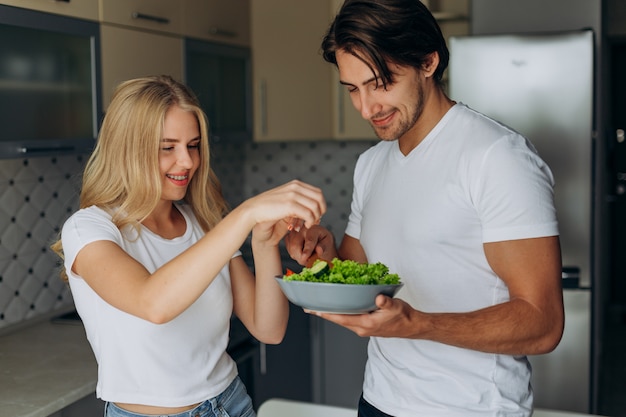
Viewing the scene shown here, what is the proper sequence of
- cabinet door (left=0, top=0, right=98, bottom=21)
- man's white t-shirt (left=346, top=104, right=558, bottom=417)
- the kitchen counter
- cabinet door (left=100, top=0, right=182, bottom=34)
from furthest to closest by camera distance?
cabinet door (left=100, top=0, right=182, bottom=34) → cabinet door (left=0, top=0, right=98, bottom=21) → the kitchen counter → man's white t-shirt (left=346, top=104, right=558, bottom=417)

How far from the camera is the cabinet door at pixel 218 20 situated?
10.1ft

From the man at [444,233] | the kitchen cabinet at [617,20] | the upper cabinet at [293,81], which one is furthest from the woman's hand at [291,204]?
the kitchen cabinet at [617,20]

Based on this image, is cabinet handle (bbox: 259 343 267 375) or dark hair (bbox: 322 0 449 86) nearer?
dark hair (bbox: 322 0 449 86)

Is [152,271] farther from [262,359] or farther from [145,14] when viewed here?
[262,359]

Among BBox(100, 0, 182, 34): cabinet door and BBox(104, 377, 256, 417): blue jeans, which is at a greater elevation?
BBox(100, 0, 182, 34): cabinet door

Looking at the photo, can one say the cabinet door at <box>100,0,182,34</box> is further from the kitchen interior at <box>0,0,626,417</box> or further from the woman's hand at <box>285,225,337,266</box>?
the woman's hand at <box>285,225,337,266</box>

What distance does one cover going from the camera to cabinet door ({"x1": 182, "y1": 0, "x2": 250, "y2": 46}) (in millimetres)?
3066

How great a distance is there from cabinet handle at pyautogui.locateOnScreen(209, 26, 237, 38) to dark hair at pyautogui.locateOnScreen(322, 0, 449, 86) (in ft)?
5.60

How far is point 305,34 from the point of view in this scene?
12.1 ft

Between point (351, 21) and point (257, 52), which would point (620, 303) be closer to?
point (257, 52)

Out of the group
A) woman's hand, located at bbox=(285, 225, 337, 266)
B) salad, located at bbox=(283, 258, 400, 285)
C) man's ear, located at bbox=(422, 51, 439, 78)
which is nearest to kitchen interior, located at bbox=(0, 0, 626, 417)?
woman's hand, located at bbox=(285, 225, 337, 266)

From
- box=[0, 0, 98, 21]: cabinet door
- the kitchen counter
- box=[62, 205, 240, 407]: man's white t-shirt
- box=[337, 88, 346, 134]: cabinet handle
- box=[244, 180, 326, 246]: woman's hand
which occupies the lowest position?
the kitchen counter

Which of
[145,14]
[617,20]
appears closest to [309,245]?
[145,14]

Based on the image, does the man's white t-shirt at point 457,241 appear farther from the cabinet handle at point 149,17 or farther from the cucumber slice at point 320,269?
the cabinet handle at point 149,17
